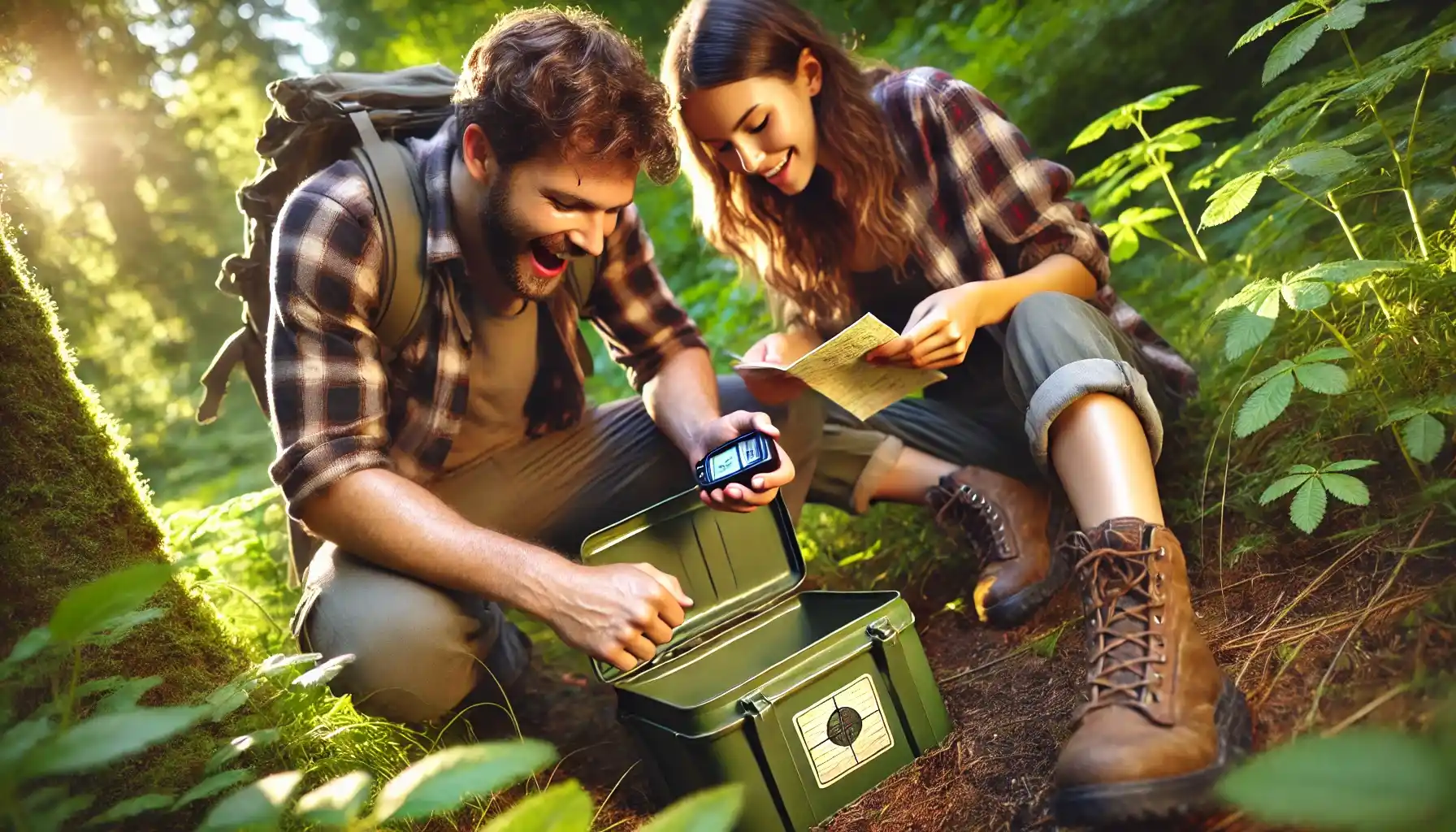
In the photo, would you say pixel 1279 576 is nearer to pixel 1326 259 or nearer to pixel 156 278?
pixel 1326 259

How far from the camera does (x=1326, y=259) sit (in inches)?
94.0

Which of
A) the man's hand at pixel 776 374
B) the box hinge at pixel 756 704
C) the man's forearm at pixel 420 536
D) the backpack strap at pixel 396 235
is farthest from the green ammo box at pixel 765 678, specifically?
the backpack strap at pixel 396 235

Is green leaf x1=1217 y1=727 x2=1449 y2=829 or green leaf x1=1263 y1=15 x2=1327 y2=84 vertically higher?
green leaf x1=1263 y1=15 x2=1327 y2=84

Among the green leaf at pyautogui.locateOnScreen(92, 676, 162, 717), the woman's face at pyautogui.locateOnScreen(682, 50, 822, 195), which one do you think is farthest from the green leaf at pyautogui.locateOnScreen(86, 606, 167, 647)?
the woman's face at pyautogui.locateOnScreen(682, 50, 822, 195)

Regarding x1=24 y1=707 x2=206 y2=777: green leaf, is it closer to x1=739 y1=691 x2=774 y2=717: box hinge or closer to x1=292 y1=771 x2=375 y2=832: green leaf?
x1=292 y1=771 x2=375 y2=832: green leaf

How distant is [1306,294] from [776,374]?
1159 millimetres

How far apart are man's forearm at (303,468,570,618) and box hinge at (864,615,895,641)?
Result: 62 centimetres

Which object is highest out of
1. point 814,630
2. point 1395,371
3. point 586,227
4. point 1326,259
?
point 586,227

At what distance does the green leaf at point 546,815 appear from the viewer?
1.02 m

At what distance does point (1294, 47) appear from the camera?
1.86 metres

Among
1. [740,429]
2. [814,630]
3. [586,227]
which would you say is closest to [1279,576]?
[814,630]

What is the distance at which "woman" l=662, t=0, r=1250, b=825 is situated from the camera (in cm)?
159

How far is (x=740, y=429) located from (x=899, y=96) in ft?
3.27

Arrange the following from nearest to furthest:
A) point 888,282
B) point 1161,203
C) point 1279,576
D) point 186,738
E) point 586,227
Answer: point 186,738 → point 1279,576 → point 586,227 → point 888,282 → point 1161,203
